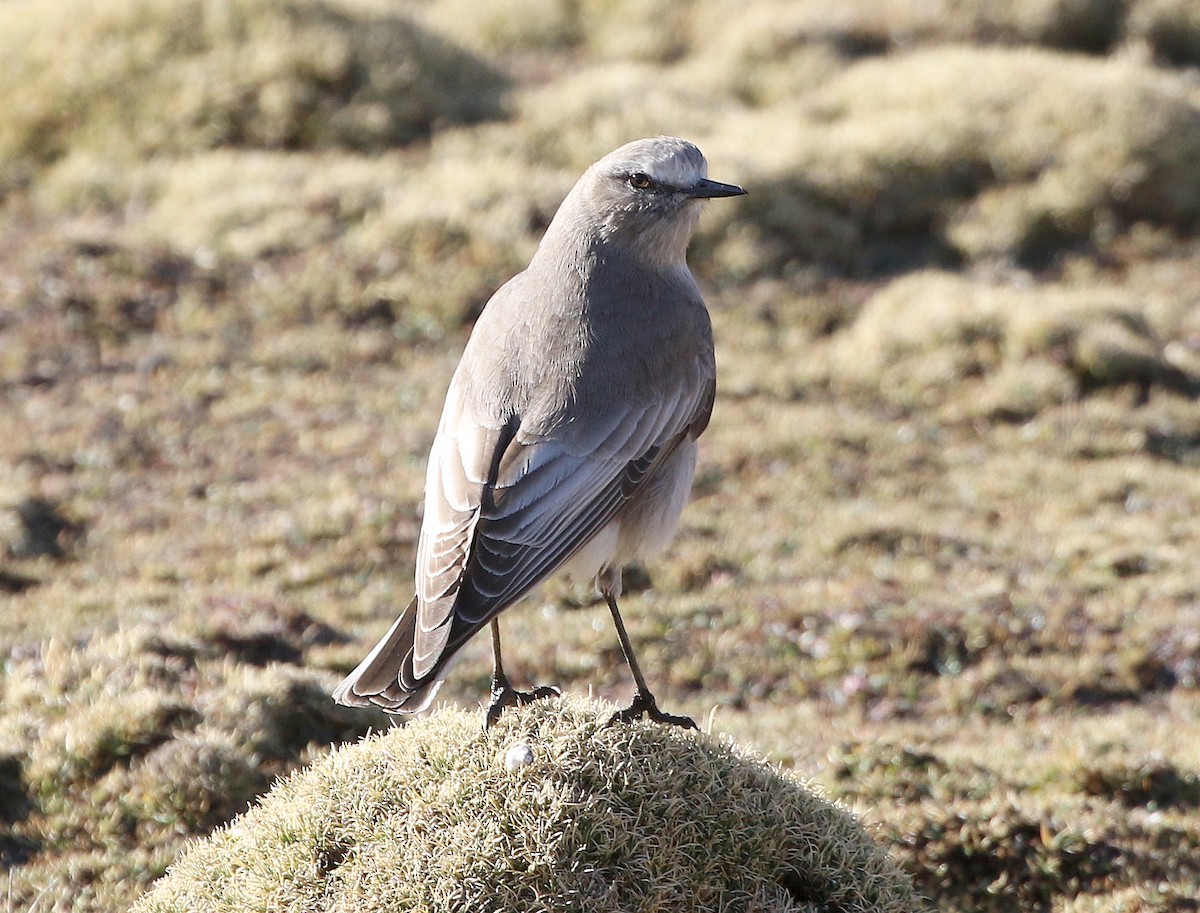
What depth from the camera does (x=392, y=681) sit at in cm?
483

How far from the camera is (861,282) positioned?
14891 millimetres

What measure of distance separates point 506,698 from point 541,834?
70 cm

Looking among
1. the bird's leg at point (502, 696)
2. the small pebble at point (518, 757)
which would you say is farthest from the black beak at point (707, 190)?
→ the small pebble at point (518, 757)

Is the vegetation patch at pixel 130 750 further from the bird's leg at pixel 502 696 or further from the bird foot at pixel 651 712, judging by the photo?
the bird foot at pixel 651 712

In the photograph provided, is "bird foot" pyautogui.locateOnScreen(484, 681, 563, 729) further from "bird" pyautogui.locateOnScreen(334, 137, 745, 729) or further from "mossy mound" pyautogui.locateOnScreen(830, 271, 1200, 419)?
"mossy mound" pyautogui.locateOnScreen(830, 271, 1200, 419)

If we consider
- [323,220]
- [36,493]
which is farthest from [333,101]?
[36,493]

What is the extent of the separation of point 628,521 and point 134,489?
6.18 meters

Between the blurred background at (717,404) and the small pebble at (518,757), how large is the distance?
1744 millimetres

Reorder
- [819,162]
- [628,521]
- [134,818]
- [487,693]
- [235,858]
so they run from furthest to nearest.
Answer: [819,162] → [487,693] → [134,818] → [628,521] → [235,858]

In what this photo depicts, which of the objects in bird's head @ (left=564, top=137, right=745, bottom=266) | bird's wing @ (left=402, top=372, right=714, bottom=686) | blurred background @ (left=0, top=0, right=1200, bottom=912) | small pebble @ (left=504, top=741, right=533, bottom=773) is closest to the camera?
small pebble @ (left=504, top=741, right=533, bottom=773)

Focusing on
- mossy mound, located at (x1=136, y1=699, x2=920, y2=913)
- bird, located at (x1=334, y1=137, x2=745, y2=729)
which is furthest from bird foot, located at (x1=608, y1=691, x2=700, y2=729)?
mossy mound, located at (x1=136, y1=699, x2=920, y2=913)

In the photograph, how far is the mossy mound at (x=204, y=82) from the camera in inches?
645

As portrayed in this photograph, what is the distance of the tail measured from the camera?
4.71 meters

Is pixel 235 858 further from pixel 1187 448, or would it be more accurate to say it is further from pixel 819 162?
pixel 819 162
